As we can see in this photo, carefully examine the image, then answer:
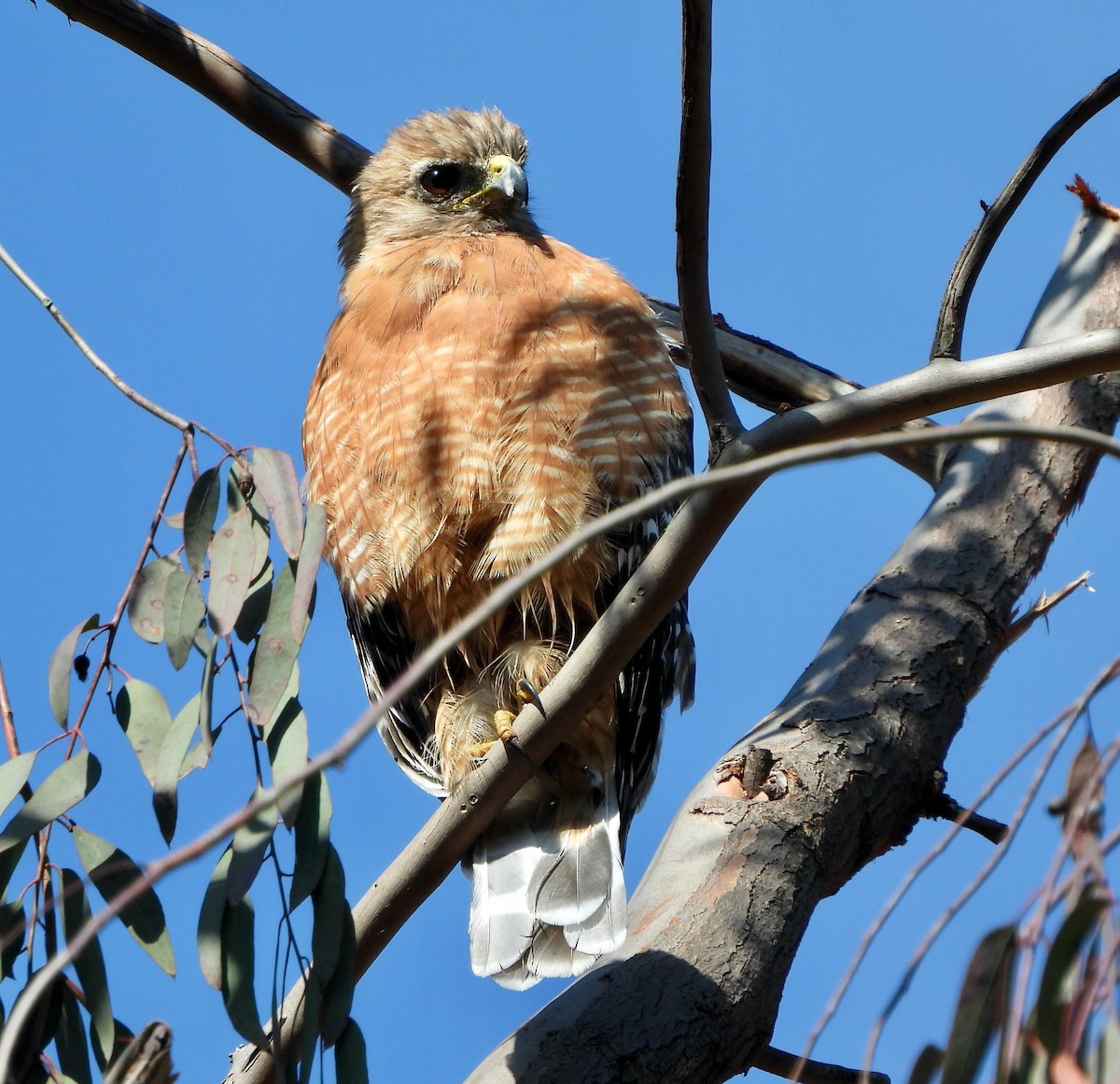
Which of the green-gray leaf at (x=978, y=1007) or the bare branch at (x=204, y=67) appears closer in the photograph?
the green-gray leaf at (x=978, y=1007)

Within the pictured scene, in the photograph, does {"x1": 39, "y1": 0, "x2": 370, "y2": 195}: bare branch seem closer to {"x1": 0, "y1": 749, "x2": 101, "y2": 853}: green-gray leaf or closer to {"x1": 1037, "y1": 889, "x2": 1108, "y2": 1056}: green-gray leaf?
{"x1": 0, "y1": 749, "x2": 101, "y2": 853}: green-gray leaf

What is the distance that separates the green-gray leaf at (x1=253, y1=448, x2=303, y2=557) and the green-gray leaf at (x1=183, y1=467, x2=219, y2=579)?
10cm

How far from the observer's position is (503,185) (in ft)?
13.0

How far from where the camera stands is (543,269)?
3.48 metres

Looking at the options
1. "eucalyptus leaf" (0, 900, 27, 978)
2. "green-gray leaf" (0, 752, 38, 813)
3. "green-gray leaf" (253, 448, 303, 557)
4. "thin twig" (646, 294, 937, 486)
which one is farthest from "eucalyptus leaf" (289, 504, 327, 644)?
"thin twig" (646, 294, 937, 486)

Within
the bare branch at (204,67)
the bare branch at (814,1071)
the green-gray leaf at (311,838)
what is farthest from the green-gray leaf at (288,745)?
the bare branch at (204,67)

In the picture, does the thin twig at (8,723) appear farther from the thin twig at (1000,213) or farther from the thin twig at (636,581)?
the thin twig at (1000,213)

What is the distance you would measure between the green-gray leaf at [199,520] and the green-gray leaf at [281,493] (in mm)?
103

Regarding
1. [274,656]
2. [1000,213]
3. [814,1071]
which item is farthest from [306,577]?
[1000,213]

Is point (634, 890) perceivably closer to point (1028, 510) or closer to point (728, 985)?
point (728, 985)

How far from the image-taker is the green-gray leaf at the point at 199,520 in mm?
2383

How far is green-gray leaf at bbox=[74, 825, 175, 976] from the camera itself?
2236 mm

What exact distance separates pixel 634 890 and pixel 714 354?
46.1 inches

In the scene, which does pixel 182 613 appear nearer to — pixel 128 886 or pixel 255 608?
pixel 255 608
